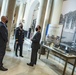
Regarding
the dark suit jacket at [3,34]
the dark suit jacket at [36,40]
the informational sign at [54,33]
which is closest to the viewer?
the dark suit jacket at [3,34]

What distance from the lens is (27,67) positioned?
20.8 ft

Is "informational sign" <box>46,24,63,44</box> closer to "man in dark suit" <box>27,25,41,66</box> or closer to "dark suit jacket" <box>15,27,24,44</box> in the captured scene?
"dark suit jacket" <box>15,27,24,44</box>

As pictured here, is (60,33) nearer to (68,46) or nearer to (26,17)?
(68,46)

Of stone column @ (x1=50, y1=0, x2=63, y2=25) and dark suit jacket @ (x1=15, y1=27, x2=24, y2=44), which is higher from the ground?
stone column @ (x1=50, y1=0, x2=63, y2=25)

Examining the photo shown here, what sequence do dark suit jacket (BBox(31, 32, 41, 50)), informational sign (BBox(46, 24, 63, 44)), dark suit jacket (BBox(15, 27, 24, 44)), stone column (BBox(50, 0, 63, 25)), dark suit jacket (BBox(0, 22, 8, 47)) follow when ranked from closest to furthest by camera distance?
dark suit jacket (BBox(0, 22, 8, 47)) < dark suit jacket (BBox(31, 32, 41, 50)) < dark suit jacket (BBox(15, 27, 24, 44)) < informational sign (BBox(46, 24, 63, 44)) < stone column (BBox(50, 0, 63, 25))

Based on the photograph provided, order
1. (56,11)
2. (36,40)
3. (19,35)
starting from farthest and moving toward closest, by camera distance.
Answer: (56,11) < (19,35) < (36,40)

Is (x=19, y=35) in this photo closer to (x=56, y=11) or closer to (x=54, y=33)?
(x=54, y=33)

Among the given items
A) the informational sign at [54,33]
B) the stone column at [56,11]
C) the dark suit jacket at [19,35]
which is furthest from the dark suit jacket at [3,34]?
the stone column at [56,11]

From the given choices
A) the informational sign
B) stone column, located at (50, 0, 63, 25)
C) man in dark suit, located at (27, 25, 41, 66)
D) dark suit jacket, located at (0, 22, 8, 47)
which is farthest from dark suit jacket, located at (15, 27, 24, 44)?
dark suit jacket, located at (0, 22, 8, 47)

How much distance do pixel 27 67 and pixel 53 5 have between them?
15.2 ft

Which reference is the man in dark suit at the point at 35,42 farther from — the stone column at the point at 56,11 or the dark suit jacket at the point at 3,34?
the stone column at the point at 56,11

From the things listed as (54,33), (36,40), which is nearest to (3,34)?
(36,40)

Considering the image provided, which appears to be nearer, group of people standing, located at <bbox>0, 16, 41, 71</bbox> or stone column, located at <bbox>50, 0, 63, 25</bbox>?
group of people standing, located at <bbox>0, 16, 41, 71</bbox>

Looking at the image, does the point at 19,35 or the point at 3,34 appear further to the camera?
the point at 19,35
